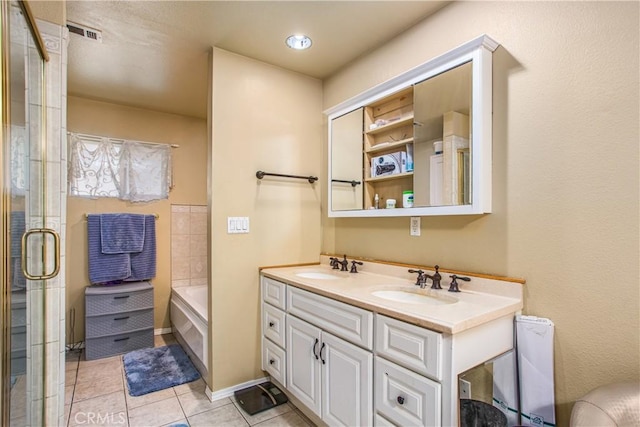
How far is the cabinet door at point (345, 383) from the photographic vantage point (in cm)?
142

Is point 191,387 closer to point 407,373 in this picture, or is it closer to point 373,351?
point 373,351

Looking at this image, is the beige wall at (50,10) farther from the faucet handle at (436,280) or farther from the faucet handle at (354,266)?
the faucet handle at (436,280)

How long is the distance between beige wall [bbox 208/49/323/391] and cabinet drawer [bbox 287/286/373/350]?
504 millimetres

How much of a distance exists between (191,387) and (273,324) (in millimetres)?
818

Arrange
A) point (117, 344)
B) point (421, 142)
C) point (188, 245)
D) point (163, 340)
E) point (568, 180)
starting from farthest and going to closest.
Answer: point (188, 245) < point (163, 340) < point (117, 344) < point (421, 142) < point (568, 180)

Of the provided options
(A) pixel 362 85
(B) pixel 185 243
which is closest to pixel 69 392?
(B) pixel 185 243

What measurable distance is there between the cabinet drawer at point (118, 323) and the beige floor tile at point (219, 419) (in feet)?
4.59

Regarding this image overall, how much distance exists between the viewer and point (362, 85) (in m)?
2.35

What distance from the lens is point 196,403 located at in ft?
6.99

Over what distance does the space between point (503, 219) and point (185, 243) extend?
124 inches

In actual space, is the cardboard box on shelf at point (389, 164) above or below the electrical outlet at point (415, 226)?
above

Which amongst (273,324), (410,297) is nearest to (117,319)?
(273,324)

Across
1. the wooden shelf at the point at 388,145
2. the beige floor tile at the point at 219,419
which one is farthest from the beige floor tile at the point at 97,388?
the wooden shelf at the point at 388,145

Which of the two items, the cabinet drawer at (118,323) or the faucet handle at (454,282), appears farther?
the cabinet drawer at (118,323)
